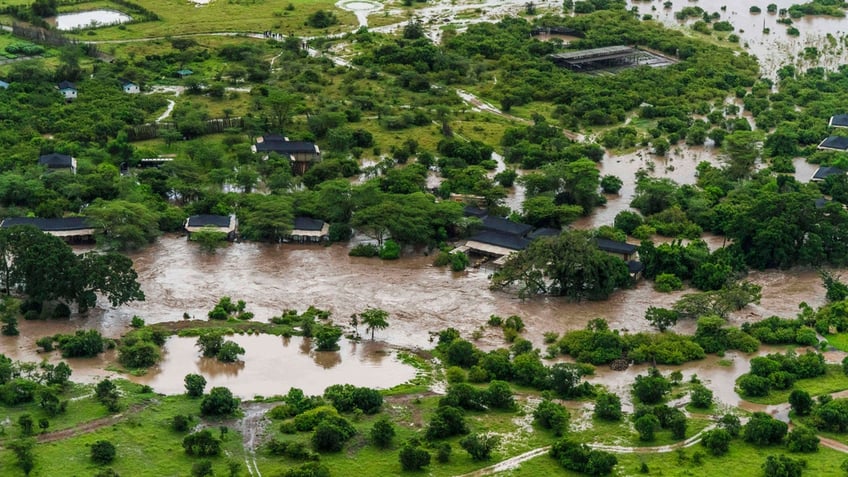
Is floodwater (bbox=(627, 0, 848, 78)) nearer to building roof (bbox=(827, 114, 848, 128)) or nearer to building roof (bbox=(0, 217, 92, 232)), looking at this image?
building roof (bbox=(827, 114, 848, 128))

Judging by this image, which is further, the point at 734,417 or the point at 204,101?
the point at 204,101

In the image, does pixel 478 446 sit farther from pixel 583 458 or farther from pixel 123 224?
pixel 123 224

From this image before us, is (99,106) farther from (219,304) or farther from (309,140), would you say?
(219,304)

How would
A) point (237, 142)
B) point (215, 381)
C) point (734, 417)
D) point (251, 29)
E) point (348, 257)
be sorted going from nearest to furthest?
point (734, 417)
point (215, 381)
point (348, 257)
point (237, 142)
point (251, 29)

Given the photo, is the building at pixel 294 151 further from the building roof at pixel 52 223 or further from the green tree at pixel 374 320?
the green tree at pixel 374 320

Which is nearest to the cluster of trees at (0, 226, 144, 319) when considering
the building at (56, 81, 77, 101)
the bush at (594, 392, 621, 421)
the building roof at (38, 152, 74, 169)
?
the building roof at (38, 152, 74, 169)

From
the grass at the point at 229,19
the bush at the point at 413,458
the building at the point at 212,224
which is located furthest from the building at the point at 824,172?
the grass at the point at 229,19

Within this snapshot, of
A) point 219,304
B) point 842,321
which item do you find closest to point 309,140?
point 219,304
